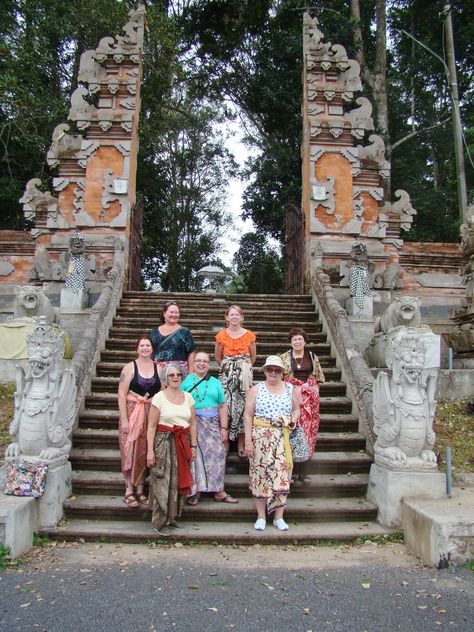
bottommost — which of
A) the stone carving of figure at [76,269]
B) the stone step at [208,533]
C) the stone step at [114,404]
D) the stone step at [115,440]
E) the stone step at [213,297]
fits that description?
the stone step at [208,533]

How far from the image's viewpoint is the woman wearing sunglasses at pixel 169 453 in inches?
158

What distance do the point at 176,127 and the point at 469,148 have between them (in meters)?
12.3

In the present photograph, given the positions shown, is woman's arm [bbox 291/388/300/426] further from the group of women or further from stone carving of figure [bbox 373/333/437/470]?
stone carving of figure [bbox 373/333/437/470]

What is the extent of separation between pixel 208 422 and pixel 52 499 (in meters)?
1.40

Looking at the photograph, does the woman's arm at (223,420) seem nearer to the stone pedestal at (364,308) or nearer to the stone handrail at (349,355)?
the stone handrail at (349,355)

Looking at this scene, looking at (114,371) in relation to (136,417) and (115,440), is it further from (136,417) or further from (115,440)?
(136,417)

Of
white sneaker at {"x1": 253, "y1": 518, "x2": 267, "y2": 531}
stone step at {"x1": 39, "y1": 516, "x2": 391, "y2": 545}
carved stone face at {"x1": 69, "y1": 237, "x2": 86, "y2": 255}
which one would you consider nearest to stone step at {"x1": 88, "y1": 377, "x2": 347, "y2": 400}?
stone step at {"x1": 39, "y1": 516, "x2": 391, "y2": 545}

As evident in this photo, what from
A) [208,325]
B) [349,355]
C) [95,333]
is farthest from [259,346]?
[95,333]

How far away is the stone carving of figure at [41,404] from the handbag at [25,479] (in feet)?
0.43

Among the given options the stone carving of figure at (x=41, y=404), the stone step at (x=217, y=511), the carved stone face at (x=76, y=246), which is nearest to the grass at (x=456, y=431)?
the stone step at (x=217, y=511)

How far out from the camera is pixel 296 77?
659 inches

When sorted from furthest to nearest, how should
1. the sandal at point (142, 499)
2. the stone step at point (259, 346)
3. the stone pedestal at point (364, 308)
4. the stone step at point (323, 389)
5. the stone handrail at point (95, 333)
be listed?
the stone pedestal at point (364, 308) → the stone step at point (259, 346) → the stone step at point (323, 389) → the stone handrail at point (95, 333) → the sandal at point (142, 499)

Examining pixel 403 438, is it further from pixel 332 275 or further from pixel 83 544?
pixel 332 275

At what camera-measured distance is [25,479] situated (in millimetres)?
4051
